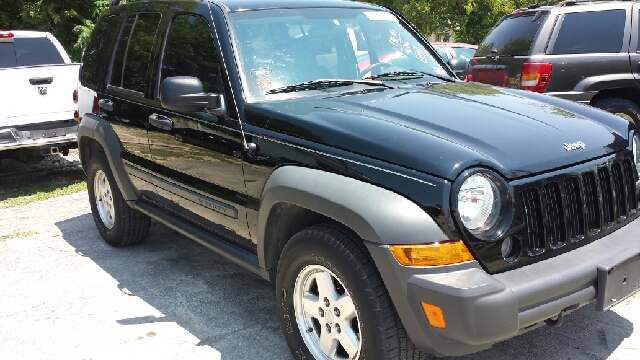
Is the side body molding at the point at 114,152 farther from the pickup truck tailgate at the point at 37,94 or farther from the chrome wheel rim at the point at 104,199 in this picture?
the pickup truck tailgate at the point at 37,94

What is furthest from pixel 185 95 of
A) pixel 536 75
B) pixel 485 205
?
pixel 536 75

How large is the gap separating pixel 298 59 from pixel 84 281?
2419mm

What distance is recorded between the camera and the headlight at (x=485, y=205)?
8.56 ft

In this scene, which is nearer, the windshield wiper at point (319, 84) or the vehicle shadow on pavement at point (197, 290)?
the windshield wiper at point (319, 84)

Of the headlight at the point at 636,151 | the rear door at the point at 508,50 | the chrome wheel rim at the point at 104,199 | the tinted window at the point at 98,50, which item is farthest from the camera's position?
the rear door at the point at 508,50

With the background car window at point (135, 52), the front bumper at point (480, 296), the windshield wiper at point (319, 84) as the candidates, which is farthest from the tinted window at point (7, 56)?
the front bumper at point (480, 296)

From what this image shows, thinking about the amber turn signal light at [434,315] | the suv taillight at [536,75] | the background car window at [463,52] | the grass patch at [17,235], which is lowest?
the grass patch at [17,235]

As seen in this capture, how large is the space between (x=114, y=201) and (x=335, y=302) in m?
2.84

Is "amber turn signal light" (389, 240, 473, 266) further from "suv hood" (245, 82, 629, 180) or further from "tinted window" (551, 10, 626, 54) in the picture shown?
"tinted window" (551, 10, 626, 54)

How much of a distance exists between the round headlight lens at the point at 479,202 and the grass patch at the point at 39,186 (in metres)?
6.17

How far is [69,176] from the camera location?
28.7 ft

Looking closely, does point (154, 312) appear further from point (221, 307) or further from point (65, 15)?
point (65, 15)

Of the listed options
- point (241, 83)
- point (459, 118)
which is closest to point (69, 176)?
point (241, 83)

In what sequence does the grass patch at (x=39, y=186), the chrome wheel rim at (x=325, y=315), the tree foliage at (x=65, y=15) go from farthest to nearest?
the tree foliage at (x=65, y=15) < the grass patch at (x=39, y=186) < the chrome wheel rim at (x=325, y=315)
